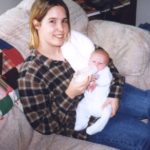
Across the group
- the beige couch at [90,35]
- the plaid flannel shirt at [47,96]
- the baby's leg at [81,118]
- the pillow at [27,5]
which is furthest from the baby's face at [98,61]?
the pillow at [27,5]

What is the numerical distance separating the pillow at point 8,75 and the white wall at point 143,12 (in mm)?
1964

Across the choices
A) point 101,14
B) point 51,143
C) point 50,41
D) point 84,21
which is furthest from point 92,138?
point 101,14

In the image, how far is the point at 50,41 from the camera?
4.97ft

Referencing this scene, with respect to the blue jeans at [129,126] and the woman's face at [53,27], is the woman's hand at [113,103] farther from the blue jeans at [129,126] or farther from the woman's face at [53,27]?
the woman's face at [53,27]

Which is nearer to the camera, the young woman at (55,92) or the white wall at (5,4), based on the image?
the young woman at (55,92)

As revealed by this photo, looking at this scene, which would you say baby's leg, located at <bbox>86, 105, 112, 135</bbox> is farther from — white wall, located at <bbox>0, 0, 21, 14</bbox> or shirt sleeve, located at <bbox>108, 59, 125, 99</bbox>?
white wall, located at <bbox>0, 0, 21, 14</bbox>

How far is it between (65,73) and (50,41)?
0.17 metres

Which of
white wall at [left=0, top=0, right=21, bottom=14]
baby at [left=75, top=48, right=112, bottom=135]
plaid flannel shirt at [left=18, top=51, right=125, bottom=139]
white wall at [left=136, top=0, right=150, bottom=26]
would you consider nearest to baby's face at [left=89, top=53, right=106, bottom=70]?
baby at [left=75, top=48, right=112, bottom=135]

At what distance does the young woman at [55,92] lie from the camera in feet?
4.67

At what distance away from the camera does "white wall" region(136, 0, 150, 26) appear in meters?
3.19

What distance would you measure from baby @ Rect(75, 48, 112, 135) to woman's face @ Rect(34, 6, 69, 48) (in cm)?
19

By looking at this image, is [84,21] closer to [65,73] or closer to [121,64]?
[121,64]

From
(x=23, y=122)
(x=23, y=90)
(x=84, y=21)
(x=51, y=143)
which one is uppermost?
(x=84, y=21)

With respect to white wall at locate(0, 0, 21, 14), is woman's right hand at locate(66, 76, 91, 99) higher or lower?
lower
